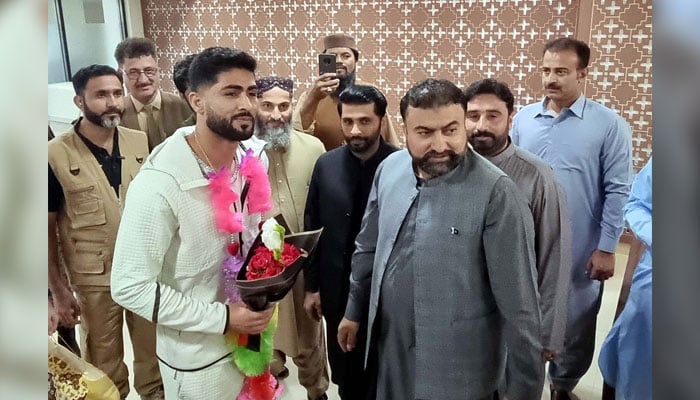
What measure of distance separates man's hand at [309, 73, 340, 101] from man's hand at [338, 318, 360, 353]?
121cm

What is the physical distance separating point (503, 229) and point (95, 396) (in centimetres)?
100

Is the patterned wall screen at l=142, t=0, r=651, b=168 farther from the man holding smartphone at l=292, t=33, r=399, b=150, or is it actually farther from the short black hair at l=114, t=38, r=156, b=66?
the short black hair at l=114, t=38, r=156, b=66

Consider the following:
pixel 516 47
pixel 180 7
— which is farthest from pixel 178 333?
pixel 180 7

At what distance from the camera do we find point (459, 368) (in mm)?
1552

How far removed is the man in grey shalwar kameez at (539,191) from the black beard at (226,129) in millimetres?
834

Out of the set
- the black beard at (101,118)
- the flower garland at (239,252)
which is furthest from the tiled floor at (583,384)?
the black beard at (101,118)

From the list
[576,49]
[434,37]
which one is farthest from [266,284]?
[434,37]

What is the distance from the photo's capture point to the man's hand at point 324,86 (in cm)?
269

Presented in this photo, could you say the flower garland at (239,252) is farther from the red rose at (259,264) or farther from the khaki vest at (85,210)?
the khaki vest at (85,210)

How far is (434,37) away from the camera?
4359 mm

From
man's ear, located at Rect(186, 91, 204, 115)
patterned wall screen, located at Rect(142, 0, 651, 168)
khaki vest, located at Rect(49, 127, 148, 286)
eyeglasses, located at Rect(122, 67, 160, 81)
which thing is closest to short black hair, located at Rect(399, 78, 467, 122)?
man's ear, located at Rect(186, 91, 204, 115)

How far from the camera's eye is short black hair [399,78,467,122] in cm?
151
